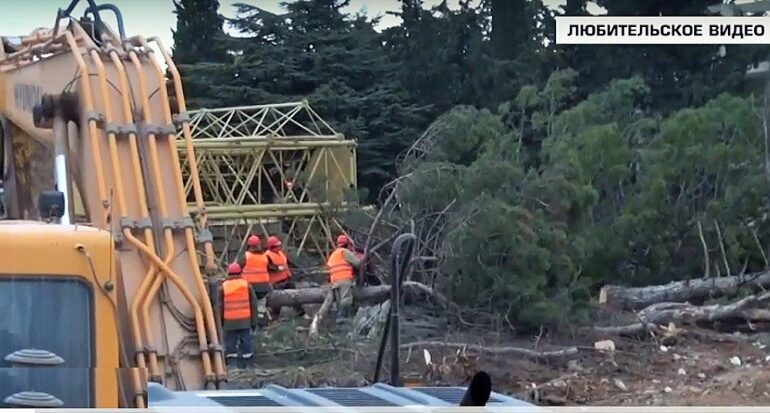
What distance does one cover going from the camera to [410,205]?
4.23 metres

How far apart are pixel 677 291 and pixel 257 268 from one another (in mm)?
1295

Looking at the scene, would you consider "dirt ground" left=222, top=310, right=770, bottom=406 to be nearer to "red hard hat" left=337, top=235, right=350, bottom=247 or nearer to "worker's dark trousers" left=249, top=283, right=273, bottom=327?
"worker's dark trousers" left=249, top=283, right=273, bottom=327

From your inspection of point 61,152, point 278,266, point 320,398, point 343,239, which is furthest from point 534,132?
point 320,398

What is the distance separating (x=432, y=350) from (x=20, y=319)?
1458 millimetres

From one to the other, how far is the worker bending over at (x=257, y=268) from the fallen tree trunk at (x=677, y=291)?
101 centimetres

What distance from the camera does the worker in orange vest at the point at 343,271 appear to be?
13.7 ft

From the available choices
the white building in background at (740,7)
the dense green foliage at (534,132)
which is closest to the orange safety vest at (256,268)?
the dense green foliage at (534,132)

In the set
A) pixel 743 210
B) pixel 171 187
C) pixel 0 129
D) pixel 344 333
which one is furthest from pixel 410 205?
pixel 0 129

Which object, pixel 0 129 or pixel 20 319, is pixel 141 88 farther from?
pixel 20 319

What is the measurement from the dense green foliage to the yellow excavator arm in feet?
0.55

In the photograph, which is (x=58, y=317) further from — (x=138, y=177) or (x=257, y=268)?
(x=257, y=268)

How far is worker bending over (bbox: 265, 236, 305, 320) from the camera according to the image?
4.15m

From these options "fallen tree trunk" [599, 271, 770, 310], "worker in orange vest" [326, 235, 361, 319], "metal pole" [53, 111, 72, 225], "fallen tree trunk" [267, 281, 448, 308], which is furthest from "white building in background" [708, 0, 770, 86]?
"metal pole" [53, 111, 72, 225]

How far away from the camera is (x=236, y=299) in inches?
163
